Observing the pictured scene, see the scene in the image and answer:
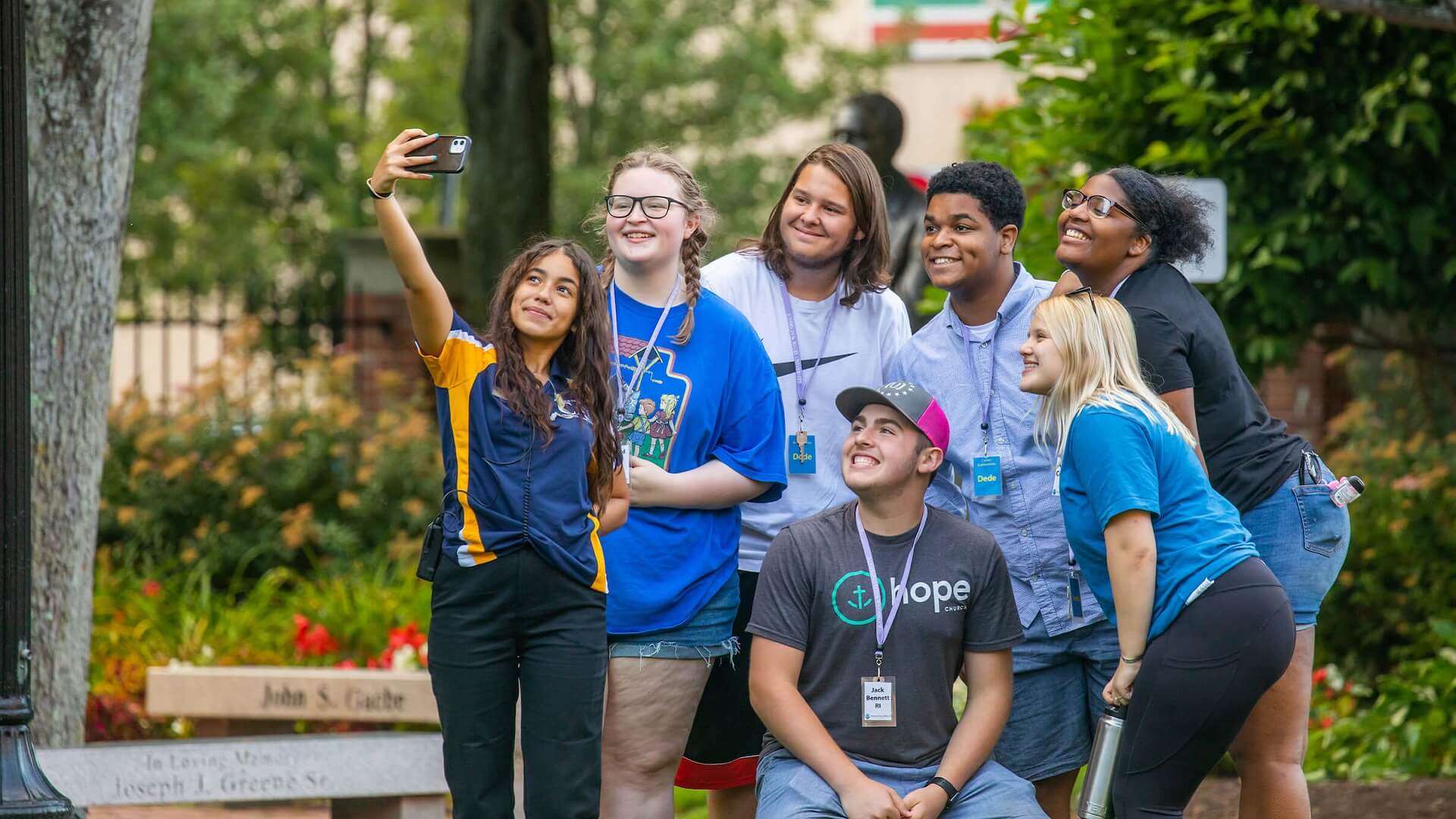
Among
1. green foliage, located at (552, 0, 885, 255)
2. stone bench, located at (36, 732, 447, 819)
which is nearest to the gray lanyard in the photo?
stone bench, located at (36, 732, 447, 819)

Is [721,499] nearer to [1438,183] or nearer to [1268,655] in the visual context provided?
[1268,655]

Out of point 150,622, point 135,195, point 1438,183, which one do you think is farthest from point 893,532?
point 135,195

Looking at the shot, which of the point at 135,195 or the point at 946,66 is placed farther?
the point at 946,66

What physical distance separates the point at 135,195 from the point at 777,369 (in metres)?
14.6

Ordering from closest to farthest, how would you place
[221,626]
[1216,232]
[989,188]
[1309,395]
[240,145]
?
1. [989,188]
2. [1216,232]
3. [221,626]
4. [1309,395]
5. [240,145]

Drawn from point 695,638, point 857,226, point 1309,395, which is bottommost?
point 695,638

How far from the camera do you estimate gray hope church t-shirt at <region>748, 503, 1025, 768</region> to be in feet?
12.8

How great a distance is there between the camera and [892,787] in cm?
387

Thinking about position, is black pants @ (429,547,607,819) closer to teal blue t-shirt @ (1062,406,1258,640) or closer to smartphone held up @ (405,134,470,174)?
smartphone held up @ (405,134,470,174)

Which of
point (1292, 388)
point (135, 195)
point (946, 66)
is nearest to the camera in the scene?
point (1292, 388)

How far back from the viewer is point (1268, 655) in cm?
352

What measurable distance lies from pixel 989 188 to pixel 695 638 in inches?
52.4

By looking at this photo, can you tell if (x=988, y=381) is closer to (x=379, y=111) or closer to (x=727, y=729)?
(x=727, y=729)

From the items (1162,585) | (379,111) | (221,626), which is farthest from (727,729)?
(379,111)
